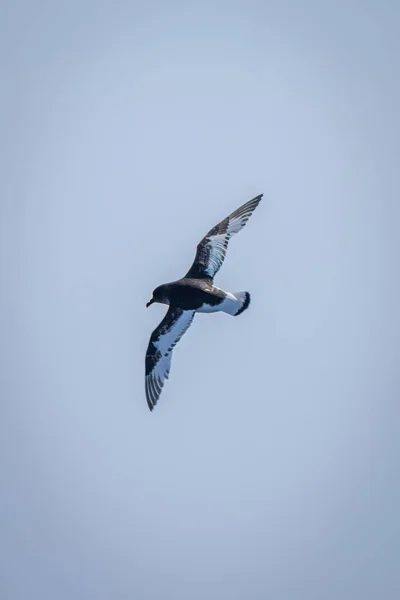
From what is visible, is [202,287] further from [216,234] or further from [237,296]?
[216,234]

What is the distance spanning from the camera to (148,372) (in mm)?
27891

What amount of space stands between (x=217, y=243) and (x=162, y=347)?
3.56 metres

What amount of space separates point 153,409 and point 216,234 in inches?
222

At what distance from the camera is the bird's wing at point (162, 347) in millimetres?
27156

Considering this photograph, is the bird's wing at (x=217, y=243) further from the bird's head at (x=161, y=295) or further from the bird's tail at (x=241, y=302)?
the bird's tail at (x=241, y=302)

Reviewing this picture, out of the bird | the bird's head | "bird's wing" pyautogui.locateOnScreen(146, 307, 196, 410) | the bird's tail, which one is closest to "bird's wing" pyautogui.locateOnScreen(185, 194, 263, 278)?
the bird

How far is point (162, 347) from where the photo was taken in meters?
27.6

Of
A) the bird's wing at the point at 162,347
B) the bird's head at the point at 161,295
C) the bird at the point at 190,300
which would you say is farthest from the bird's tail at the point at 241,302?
the bird's head at the point at 161,295

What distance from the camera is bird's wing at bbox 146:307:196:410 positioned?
27156mm

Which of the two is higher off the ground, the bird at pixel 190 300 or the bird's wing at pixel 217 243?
the bird's wing at pixel 217 243

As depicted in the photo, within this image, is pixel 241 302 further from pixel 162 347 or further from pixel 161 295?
pixel 162 347

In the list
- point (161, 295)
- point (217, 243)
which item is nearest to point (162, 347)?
point (161, 295)

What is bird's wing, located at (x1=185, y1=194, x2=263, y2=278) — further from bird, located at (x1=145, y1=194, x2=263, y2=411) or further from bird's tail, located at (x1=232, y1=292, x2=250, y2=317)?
bird's tail, located at (x1=232, y1=292, x2=250, y2=317)

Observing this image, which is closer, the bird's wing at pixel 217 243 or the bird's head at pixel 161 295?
the bird's head at pixel 161 295
